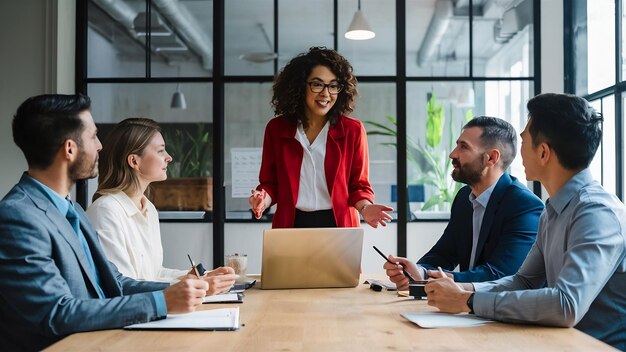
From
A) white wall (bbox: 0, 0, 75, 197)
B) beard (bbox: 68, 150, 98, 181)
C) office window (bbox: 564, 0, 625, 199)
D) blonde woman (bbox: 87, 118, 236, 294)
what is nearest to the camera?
beard (bbox: 68, 150, 98, 181)

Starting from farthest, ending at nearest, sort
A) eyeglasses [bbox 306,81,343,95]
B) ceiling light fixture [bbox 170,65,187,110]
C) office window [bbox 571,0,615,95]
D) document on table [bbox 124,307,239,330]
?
1. ceiling light fixture [bbox 170,65,187,110]
2. office window [bbox 571,0,615,95]
3. eyeglasses [bbox 306,81,343,95]
4. document on table [bbox 124,307,239,330]

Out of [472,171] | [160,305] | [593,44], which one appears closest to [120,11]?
[593,44]

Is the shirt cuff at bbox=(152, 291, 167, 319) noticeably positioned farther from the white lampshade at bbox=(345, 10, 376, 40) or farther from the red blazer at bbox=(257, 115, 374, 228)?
the white lampshade at bbox=(345, 10, 376, 40)

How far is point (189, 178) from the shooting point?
5.48m

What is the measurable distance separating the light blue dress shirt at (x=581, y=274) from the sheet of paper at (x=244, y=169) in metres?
3.71

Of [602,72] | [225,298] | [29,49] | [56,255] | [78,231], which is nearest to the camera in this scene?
[56,255]

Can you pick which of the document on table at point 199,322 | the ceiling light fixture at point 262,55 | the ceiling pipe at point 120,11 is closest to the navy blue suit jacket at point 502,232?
the document on table at point 199,322

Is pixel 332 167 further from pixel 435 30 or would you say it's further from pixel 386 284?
pixel 435 30

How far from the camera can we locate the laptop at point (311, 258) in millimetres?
2293

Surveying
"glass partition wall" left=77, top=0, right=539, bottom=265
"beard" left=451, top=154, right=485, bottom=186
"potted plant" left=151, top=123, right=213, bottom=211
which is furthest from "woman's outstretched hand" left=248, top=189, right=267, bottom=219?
"potted plant" left=151, top=123, right=213, bottom=211

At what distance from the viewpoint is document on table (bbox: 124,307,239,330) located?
62.0 inches

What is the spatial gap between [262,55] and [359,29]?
0.82 metres

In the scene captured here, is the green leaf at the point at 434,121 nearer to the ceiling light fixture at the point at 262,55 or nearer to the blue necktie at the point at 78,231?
the ceiling light fixture at the point at 262,55

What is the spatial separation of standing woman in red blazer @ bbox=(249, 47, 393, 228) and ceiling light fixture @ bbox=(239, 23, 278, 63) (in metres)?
2.40
